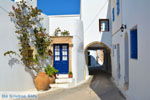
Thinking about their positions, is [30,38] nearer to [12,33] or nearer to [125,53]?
[12,33]

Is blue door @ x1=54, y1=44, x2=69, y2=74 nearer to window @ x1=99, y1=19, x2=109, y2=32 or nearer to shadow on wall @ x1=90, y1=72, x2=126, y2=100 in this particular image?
shadow on wall @ x1=90, y1=72, x2=126, y2=100

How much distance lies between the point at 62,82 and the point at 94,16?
267 inches

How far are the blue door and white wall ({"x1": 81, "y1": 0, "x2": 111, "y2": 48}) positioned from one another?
123 inches

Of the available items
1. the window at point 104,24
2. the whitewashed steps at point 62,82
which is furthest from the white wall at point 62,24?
the whitewashed steps at point 62,82

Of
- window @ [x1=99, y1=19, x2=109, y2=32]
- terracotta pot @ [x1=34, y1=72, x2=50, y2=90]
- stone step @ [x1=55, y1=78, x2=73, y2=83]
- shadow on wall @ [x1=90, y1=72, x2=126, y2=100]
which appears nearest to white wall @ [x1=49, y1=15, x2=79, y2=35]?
window @ [x1=99, y1=19, x2=109, y2=32]

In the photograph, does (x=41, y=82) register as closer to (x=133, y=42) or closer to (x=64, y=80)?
(x=64, y=80)

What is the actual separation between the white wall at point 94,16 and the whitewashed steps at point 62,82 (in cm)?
444

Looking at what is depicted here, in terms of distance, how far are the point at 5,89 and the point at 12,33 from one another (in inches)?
106

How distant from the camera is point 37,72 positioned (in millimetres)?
10461

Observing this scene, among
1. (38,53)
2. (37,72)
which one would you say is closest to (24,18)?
(38,53)

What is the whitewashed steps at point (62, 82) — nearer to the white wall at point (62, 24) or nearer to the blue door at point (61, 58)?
the blue door at point (61, 58)

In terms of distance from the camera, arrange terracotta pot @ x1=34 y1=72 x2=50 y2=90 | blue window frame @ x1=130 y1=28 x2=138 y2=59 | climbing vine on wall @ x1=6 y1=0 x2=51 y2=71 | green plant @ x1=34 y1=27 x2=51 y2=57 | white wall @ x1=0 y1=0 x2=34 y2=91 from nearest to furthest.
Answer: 1. blue window frame @ x1=130 y1=28 x2=138 y2=59
2. white wall @ x1=0 y1=0 x2=34 y2=91
3. climbing vine on wall @ x1=6 y1=0 x2=51 y2=71
4. terracotta pot @ x1=34 y1=72 x2=50 y2=90
5. green plant @ x1=34 y1=27 x2=51 y2=57

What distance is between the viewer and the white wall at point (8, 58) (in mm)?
7482

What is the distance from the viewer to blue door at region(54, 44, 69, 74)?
42.3 ft
